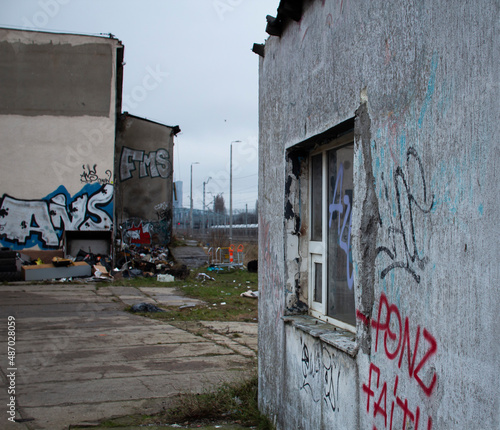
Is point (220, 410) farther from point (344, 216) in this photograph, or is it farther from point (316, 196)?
point (344, 216)

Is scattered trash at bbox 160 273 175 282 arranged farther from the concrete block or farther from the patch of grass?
the patch of grass

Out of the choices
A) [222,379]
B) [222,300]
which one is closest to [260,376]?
[222,379]

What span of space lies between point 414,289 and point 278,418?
8.02ft

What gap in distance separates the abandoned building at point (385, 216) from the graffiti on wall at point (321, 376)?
0.05 feet

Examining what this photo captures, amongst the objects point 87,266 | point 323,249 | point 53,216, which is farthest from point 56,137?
point 323,249

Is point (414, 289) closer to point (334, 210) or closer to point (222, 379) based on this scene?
point (334, 210)

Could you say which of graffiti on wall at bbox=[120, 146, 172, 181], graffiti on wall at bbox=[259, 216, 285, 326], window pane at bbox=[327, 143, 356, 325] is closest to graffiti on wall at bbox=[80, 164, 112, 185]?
graffiti on wall at bbox=[120, 146, 172, 181]

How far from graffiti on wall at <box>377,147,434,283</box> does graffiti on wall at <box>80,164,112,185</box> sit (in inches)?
689

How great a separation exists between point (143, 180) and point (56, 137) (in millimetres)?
5249

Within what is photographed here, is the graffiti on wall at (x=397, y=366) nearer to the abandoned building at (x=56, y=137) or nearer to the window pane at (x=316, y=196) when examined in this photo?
the window pane at (x=316, y=196)

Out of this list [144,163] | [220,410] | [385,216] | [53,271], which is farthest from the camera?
[144,163]

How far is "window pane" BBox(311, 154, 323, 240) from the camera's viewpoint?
4043 millimetres

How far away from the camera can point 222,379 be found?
610cm

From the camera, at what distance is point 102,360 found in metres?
6.97
